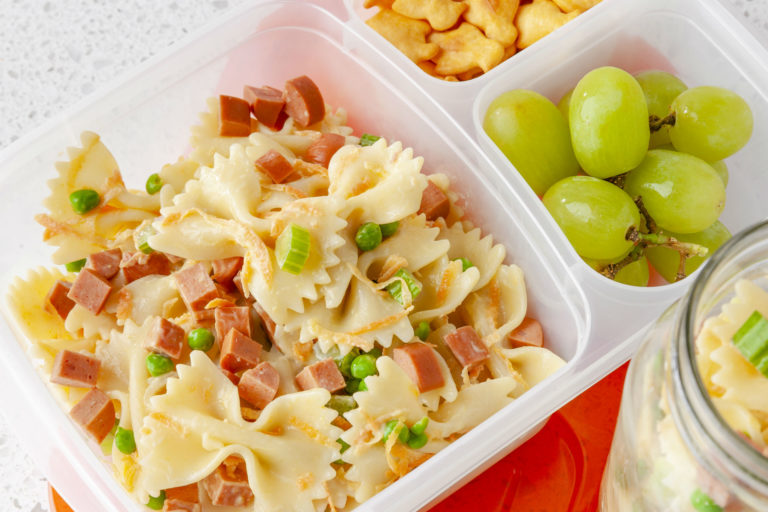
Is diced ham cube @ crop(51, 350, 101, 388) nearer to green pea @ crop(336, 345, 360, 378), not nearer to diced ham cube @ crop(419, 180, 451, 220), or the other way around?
green pea @ crop(336, 345, 360, 378)

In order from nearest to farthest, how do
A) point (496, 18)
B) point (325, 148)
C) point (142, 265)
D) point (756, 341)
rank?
1. point (756, 341)
2. point (142, 265)
3. point (325, 148)
4. point (496, 18)

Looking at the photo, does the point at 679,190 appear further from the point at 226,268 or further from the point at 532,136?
the point at 226,268

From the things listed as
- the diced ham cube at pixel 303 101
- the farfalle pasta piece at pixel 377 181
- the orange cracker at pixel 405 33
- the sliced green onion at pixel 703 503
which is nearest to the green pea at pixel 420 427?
the farfalle pasta piece at pixel 377 181

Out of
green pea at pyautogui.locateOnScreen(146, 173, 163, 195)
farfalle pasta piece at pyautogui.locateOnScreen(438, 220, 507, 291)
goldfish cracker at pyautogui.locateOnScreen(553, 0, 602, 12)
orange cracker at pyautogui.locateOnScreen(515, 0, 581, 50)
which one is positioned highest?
goldfish cracker at pyautogui.locateOnScreen(553, 0, 602, 12)

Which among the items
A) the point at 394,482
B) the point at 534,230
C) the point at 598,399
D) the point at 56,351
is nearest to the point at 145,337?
the point at 56,351

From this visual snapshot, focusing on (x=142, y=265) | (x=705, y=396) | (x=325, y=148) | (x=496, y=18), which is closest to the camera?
(x=705, y=396)

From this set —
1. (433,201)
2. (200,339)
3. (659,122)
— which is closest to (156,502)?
(200,339)

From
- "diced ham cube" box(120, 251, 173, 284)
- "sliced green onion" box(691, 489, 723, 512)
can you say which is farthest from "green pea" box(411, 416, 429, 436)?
"diced ham cube" box(120, 251, 173, 284)
